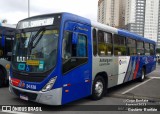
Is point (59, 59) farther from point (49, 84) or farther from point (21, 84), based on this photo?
point (21, 84)

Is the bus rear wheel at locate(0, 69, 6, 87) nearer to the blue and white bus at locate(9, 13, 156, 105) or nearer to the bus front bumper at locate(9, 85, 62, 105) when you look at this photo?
the blue and white bus at locate(9, 13, 156, 105)

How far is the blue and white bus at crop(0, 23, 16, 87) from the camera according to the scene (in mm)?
9445

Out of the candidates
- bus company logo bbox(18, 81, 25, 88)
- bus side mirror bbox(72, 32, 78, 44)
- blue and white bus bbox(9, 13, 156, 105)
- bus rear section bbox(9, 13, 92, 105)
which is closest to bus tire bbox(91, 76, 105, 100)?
blue and white bus bbox(9, 13, 156, 105)

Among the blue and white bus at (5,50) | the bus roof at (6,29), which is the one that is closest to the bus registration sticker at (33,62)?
the blue and white bus at (5,50)

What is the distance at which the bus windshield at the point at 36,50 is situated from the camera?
5984 millimetres

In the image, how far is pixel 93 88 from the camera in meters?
7.47

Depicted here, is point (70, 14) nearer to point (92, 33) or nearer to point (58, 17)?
point (58, 17)

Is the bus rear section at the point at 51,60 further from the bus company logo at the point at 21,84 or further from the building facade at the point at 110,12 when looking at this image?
the building facade at the point at 110,12

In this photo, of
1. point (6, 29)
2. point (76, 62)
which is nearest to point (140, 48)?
point (76, 62)

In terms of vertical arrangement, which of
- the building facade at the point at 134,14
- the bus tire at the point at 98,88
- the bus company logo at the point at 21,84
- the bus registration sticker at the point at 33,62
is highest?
the building facade at the point at 134,14

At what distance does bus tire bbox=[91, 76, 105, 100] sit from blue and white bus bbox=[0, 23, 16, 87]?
4.07 meters

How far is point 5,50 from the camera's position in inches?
382

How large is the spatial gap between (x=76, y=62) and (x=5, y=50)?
456cm

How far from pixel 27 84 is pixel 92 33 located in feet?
9.08
